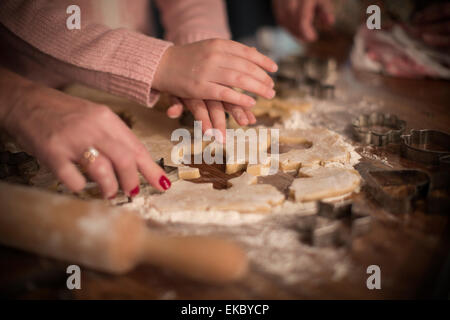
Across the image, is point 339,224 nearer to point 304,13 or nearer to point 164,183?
point 164,183

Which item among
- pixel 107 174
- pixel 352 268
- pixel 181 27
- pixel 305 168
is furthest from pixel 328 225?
pixel 181 27

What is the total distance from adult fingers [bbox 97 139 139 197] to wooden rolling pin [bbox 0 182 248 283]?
0.40 feet

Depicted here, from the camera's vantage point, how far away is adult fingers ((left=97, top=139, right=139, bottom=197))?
2.39 ft

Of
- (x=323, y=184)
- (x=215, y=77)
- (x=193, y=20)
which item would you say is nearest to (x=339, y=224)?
(x=323, y=184)

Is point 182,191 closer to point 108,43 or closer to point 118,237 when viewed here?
point 118,237

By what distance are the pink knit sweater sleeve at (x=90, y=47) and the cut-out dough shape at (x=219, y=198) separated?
0.31 metres

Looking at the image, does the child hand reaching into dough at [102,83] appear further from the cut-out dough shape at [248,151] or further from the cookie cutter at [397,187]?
the cookie cutter at [397,187]

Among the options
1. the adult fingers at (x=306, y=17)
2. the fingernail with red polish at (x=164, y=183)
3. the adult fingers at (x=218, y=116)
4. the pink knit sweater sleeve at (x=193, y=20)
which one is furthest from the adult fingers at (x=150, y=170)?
the adult fingers at (x=306, y=17)

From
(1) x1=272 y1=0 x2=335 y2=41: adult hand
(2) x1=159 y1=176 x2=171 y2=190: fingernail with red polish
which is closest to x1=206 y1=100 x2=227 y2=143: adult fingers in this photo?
(2) x1=159 y1=176 x2=171 y2=190: fingernail with red polish

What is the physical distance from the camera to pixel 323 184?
32.8 inches

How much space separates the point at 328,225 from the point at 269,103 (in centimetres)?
72

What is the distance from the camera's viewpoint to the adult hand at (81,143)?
722mm

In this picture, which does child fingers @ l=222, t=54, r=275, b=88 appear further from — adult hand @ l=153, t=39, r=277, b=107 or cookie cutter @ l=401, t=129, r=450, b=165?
cookie cutter @ l=401, t=129, r=450, b=165
